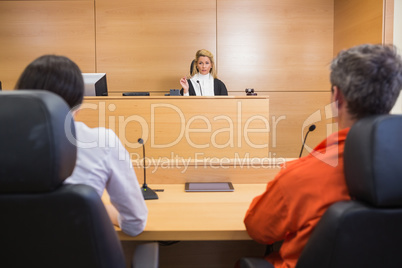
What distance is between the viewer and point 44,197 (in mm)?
704

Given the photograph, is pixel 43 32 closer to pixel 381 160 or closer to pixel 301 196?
pixel 301 196

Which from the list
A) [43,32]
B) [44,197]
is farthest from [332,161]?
[43,32]

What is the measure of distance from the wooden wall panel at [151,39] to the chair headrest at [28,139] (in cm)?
434

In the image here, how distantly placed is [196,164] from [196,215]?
1.72 ft

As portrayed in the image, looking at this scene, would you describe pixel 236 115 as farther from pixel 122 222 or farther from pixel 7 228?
pixel 7 228

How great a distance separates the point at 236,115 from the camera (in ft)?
9.53

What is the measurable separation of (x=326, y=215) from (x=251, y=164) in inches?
41.0

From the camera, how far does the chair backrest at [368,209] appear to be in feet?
2.30

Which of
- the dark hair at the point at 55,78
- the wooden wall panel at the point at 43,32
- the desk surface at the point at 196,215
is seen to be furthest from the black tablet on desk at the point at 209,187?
the wooden wall panel at the point at 43,32

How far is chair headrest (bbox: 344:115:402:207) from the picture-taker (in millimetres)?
698

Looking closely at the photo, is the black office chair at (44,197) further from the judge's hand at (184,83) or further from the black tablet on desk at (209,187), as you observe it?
the judge's hand at (184,83)

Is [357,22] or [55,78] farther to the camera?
[357,22]

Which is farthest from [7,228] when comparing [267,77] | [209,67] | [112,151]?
[267,77]

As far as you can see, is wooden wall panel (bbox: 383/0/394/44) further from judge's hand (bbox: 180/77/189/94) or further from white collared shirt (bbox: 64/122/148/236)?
white collared shirt (bbox: 64/122/148/236)
